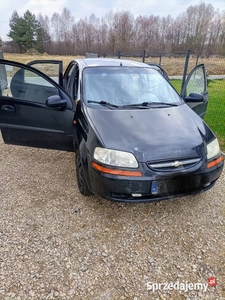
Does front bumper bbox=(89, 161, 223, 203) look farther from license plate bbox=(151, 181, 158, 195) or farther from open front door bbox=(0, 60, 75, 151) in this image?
open front door bbox=(0, 60, 75, 151)

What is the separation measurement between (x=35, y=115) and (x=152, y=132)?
1.64m

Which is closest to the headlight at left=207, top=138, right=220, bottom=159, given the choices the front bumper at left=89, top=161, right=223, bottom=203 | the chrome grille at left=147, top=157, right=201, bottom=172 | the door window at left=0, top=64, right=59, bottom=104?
the front bumper at left=89, top=161, right=223, bottom=203

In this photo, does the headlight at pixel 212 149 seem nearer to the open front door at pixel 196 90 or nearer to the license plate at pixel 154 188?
the license plate at pixel 154 188

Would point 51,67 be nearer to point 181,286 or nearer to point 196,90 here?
point 196,90

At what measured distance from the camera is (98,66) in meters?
3.05

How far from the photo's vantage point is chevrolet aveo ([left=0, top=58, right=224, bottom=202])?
193 cm

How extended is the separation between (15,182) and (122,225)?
162 centimetres

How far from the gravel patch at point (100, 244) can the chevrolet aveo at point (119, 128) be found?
379 mm

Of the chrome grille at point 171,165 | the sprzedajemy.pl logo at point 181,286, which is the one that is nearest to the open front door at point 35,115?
the chrome grille at point 171,165

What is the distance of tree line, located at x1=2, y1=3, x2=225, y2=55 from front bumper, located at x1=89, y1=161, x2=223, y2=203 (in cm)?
2974

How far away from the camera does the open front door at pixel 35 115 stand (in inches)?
110

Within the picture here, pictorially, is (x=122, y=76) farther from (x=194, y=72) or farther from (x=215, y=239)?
(x=215, y=239)

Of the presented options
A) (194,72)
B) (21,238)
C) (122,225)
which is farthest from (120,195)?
(194,72)

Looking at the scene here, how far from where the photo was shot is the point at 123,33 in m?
35.5
